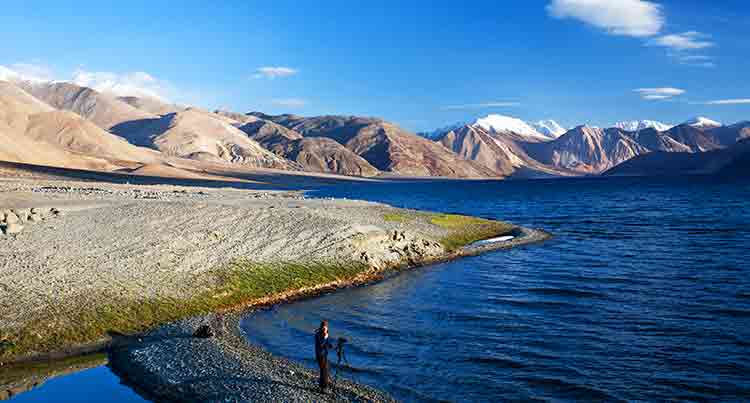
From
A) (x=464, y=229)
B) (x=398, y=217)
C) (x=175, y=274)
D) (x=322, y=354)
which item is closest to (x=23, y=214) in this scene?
(x=175, y=274)

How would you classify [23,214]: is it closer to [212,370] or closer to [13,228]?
[13,228]

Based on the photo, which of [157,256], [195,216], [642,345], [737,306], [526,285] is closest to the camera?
[642,345]

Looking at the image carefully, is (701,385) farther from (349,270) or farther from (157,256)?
(157,256)

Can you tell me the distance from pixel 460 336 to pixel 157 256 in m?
19.7

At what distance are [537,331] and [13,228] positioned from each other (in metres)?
34.1

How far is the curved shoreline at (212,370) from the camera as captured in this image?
69.7ft

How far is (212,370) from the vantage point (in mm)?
23406

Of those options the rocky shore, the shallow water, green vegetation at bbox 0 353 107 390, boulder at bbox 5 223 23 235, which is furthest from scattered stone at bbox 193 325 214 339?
boulder at bbox 5 223 23 235

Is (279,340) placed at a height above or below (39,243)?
below

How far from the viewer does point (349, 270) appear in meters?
42.6

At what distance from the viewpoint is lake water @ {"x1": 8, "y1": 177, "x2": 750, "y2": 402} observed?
2255 centimetres

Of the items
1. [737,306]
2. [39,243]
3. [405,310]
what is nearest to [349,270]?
[405,310]

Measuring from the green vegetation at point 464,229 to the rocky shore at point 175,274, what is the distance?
83 centimetres

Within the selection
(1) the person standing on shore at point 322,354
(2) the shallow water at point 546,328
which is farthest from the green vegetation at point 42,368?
(1) the person standing on shore at point 322,354
